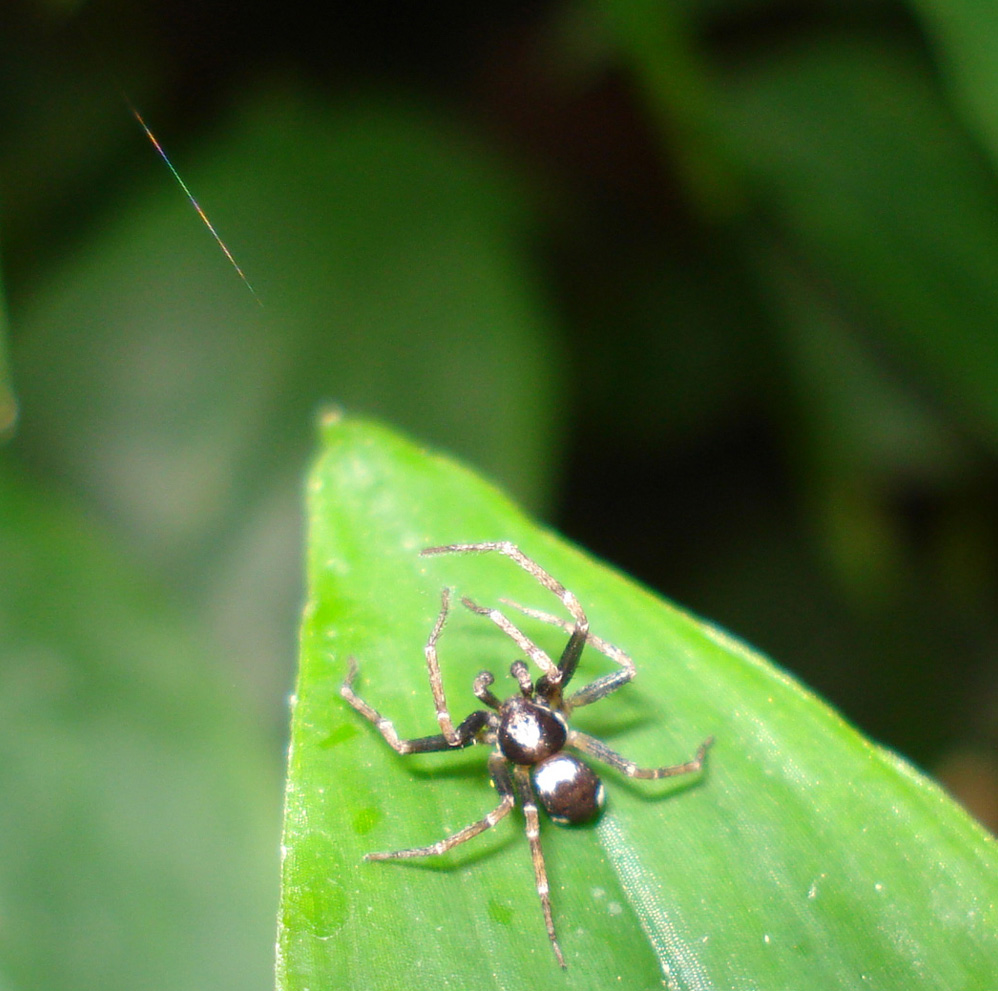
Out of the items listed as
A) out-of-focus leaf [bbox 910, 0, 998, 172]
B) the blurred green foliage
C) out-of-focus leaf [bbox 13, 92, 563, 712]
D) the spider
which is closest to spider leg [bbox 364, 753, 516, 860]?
the spider

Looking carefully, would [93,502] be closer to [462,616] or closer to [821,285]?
[462,616]

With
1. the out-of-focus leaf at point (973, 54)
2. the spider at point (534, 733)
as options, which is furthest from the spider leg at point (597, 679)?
the out-of-focus leaf at point (973, 54)

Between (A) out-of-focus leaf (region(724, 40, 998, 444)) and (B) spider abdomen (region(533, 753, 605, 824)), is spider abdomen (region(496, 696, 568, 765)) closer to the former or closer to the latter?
(B) spider abdomen (region(533, 753, 605, 824))

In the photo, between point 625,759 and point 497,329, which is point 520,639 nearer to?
point 625,759

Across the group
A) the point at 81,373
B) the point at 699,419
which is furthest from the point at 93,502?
the point at 699,419

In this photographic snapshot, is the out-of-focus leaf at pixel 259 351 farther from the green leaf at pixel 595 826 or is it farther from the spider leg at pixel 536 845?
the spider leg at pixel 536 845

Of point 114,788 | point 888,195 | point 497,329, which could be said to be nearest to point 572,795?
point 114,788
